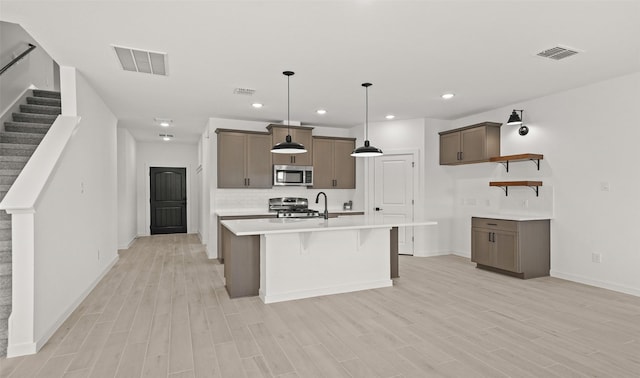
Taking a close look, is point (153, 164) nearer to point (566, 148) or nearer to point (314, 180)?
point (314, 180)

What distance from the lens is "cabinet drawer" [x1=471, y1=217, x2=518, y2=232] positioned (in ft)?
16.8

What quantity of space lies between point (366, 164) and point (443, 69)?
10.8ft

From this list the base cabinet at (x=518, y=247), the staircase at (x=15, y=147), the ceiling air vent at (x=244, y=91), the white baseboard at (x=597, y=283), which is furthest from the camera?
the base cabinet at (x=518, y=247)

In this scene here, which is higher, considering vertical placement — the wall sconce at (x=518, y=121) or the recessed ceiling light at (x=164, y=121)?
the recessed ceiling light at (x=164, y=121)

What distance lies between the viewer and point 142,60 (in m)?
3.78

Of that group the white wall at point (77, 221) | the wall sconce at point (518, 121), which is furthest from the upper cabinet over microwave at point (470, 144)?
the white wall at point (77, 221)

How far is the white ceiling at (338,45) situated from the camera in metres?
2.73

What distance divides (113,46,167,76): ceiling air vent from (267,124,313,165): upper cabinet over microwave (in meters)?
2.62

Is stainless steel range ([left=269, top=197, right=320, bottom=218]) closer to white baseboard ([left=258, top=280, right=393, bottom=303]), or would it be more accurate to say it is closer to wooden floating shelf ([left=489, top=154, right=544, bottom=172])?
white baseboard ([left=258, top=280, right=393, bottom=303])

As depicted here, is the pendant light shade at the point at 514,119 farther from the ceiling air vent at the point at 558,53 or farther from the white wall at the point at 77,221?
the white wall at the point at 77,221

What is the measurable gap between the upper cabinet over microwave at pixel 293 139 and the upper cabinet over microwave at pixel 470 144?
101 inches

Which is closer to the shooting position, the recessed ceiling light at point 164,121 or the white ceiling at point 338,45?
the white ceiling at point 338,45

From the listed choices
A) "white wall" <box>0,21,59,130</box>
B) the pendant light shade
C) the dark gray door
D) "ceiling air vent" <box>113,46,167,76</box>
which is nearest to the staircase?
"white wall" <box>0,21,59,130</box>

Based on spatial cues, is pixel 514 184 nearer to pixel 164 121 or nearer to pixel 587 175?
pixel 587 175
